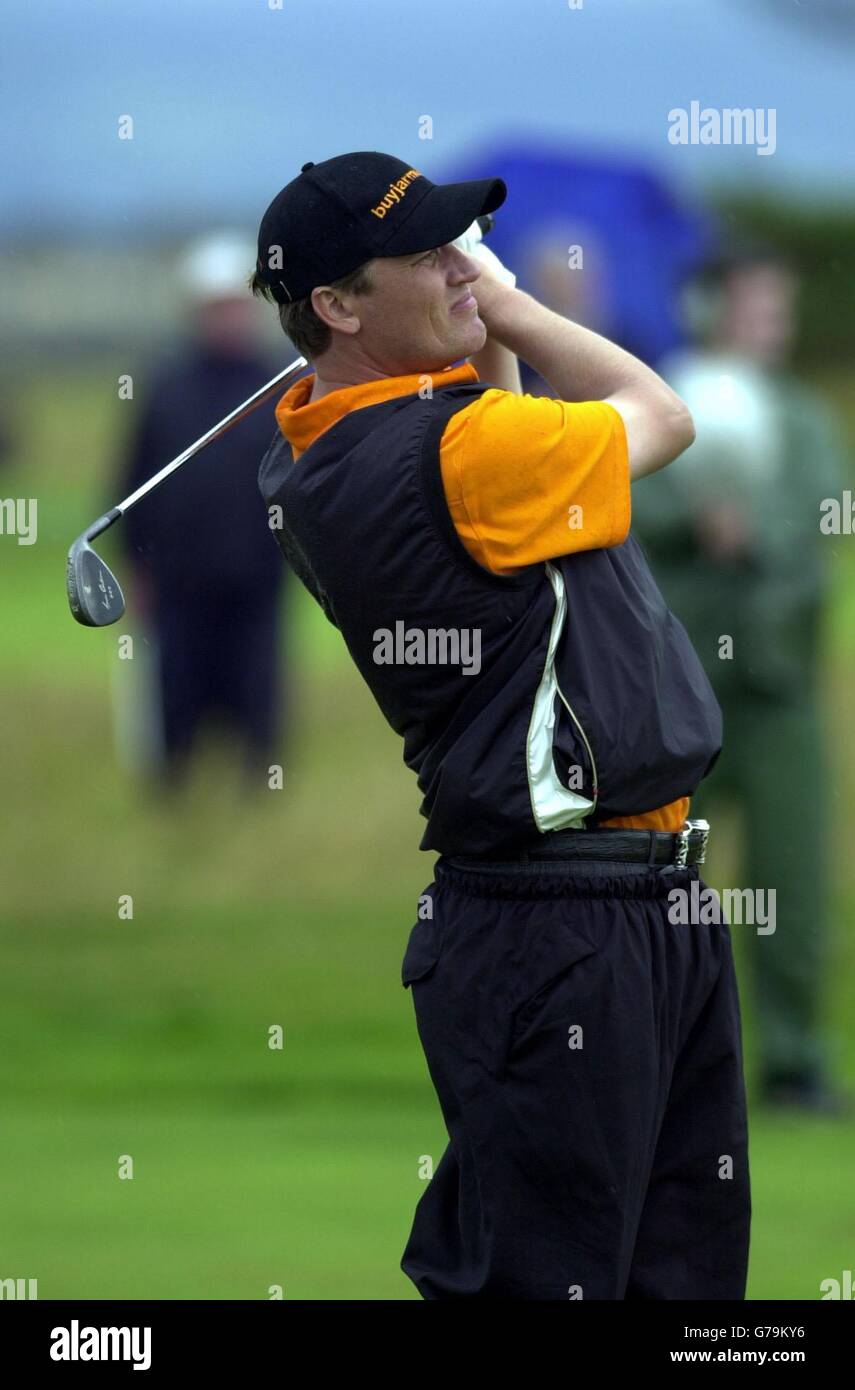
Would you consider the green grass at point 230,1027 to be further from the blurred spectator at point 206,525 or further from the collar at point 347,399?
the collar at point 347,399

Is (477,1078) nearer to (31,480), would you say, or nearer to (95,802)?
(95,802)

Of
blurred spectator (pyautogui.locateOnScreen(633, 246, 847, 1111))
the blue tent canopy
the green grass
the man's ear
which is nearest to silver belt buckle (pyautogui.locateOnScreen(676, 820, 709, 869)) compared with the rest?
the man's ear

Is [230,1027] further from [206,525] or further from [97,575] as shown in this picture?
[97,575]

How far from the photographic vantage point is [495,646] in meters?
3.11

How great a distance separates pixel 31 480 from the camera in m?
21.2

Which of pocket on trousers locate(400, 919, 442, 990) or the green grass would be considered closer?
pocket on trousers locate(400, 919, 442, 990)

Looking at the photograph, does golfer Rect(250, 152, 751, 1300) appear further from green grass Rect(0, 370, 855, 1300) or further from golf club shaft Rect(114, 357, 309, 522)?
green grass Rect(0, 370, 855, 1300)

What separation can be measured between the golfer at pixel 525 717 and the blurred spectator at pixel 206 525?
6.12 m

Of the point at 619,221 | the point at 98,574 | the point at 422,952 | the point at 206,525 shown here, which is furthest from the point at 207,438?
the point at 206,525

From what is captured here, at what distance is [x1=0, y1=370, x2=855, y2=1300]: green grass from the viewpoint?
522 centimetres

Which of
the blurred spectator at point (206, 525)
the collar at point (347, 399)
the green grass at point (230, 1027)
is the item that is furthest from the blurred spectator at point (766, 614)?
the collar at point (347, 399)

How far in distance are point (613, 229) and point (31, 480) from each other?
13323mm

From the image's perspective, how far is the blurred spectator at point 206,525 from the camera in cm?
948
